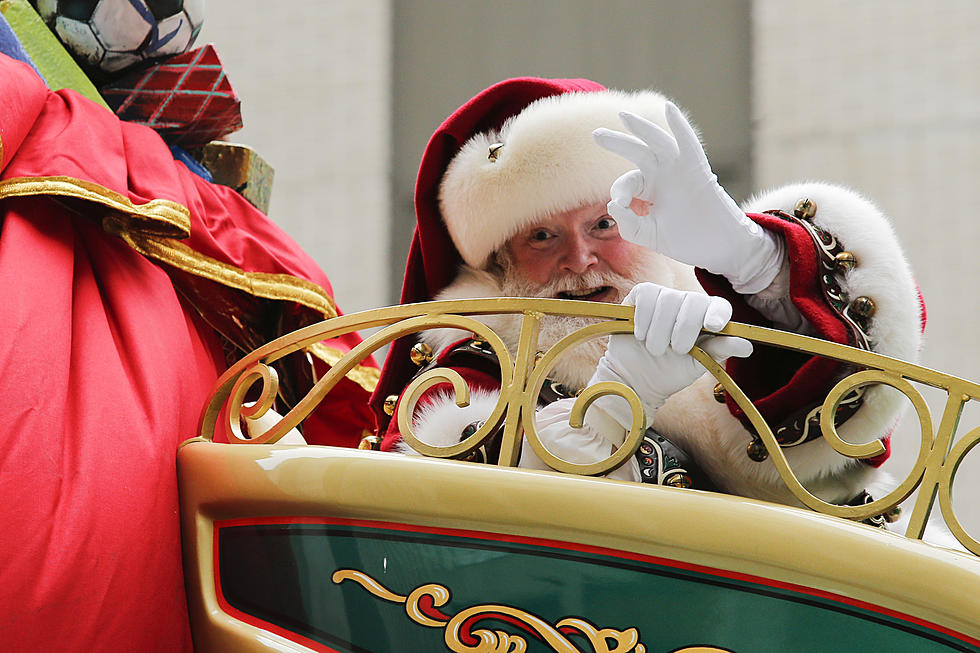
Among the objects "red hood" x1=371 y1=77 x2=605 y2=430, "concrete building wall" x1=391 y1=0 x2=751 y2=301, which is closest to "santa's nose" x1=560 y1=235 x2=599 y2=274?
"red hood" x1=371 y1=77 x2=605 y2=430

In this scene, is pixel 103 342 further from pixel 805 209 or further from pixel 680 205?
pixel 805 209

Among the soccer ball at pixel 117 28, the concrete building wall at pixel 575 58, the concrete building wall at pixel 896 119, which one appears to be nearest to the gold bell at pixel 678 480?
the soccer ball at pixel 117 28

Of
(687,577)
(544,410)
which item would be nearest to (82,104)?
(544,410)

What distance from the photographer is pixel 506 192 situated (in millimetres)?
1076

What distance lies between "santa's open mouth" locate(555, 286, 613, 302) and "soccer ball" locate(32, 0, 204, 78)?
62cm

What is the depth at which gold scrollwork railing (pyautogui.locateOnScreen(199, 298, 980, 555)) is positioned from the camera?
64 centimetres

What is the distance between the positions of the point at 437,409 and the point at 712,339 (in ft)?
0.99

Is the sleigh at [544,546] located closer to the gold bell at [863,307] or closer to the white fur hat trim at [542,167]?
A: the gold bell at [863,307]

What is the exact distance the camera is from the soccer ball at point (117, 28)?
1.18m

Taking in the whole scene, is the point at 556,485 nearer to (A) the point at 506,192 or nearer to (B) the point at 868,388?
(B) the point at 868,388

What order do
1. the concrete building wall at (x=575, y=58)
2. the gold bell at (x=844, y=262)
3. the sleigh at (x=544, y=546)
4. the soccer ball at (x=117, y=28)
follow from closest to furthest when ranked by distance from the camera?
the sleigh at (x=544, y=546), the gold bell at (x=844, y=262), the soccer ball at (x=117, y=28), the concrete building wall at (x=575, y=58)

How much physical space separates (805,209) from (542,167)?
0.97 feet

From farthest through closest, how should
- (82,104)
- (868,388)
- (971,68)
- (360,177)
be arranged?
1. (360,177)
2. (971,68)
3. (82,104)
4. (868,388)

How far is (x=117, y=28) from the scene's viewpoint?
1187 mm
